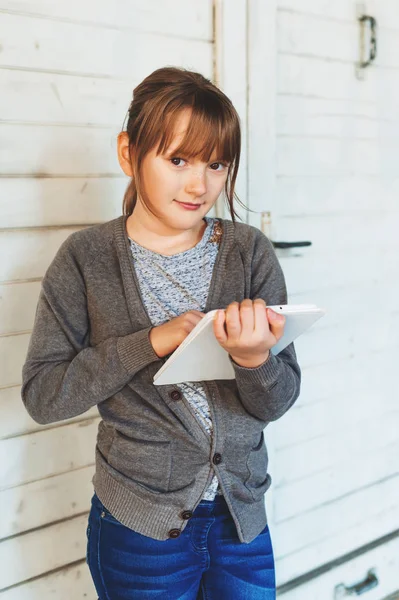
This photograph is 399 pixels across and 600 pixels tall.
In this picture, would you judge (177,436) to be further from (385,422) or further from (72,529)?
(385,422)

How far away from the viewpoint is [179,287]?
3.01ft

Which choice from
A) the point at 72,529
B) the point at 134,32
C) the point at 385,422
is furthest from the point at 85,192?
the point at 385,422

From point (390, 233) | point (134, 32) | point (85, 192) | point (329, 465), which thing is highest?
point (134, 32)

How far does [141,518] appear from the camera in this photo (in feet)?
2.92

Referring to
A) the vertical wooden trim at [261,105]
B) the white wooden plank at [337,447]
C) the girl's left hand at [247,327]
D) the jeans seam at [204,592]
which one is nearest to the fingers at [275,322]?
the girl's left hand at [247,327]

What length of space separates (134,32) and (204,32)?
17 cm

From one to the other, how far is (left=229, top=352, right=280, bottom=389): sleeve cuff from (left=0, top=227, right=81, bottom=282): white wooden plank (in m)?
0.49

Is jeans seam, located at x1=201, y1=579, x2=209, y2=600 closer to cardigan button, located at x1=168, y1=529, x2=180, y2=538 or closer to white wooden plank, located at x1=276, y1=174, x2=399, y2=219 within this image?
cardigan button, located at x1=168, y1=529, x2=180, y2=538

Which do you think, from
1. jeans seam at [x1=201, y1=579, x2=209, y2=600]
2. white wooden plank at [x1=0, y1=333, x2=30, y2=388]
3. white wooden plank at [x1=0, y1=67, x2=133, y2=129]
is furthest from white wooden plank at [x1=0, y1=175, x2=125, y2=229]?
jeans seam at [x1=201, y1=579, x2=209, y2=600]

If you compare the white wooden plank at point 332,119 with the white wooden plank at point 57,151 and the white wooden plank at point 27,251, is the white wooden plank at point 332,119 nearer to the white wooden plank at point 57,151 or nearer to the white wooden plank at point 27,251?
the white wooden plank at point 57,151

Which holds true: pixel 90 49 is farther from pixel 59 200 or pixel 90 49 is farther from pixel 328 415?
pixel 328 415

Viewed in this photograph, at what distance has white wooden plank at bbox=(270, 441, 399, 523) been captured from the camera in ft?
5.32

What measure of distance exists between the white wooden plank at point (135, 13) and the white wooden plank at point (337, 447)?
3.34 feet

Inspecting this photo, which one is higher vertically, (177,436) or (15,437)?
(177,436)
